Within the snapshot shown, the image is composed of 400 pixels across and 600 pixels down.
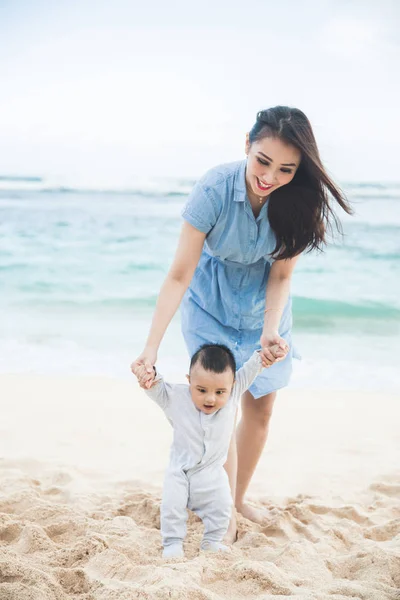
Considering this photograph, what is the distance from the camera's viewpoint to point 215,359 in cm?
259

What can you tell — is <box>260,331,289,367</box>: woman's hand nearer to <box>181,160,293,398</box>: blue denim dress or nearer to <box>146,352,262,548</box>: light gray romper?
<box>146,352,262,548</box>: light gray romper

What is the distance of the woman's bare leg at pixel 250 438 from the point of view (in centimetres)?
312

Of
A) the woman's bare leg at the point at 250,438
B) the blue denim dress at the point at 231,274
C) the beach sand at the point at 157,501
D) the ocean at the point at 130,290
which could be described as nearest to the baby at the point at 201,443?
the beach sand at the point at 157,501

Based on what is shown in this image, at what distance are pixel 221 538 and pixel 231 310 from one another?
2.98ft

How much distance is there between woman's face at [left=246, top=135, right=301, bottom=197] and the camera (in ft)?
8.14

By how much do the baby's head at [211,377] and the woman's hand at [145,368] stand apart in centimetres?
18

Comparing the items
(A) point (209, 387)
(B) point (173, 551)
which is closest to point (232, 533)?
(B) point (173, 551)

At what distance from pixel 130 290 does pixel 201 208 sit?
702cm

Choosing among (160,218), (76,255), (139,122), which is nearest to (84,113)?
(139,122)

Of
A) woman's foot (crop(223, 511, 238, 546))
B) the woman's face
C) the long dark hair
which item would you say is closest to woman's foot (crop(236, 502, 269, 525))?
woman's foot (crop(223, 511, 238, 546))

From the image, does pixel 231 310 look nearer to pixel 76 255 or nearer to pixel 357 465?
pixel 357 465

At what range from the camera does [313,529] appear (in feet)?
9.94

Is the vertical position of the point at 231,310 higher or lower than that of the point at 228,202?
lower

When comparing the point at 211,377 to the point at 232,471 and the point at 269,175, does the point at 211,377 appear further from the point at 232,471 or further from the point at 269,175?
the point at 269,175
